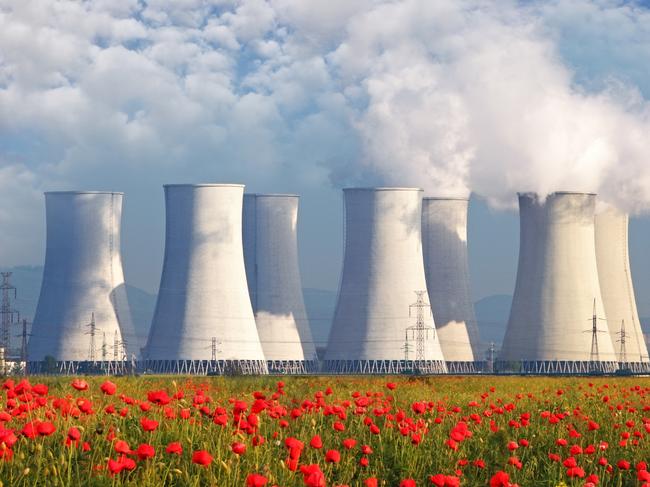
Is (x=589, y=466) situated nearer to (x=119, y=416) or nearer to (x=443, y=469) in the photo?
(x=443, y=469)

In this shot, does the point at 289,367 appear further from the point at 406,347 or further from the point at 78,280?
the point at 78,280

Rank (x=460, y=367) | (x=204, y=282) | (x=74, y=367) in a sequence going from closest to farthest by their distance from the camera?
(x=204, y=282), (x=74, y=367), (x=460, y=367)

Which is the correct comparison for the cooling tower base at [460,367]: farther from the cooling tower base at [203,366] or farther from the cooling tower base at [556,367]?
the cooling tower base at [203,366]

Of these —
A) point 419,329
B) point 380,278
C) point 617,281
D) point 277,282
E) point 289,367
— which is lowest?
point 289,367

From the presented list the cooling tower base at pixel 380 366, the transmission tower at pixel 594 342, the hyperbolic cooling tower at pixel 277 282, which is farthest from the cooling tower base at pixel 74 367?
the transmission tower at pixel 594 342

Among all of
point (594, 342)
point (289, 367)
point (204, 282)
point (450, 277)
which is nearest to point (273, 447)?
point (204, 282)

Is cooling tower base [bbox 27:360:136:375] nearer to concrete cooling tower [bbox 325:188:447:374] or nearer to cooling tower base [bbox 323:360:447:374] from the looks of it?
cooling tower base [bbox 323:360:447:374]

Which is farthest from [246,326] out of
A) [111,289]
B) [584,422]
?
[584,422]
